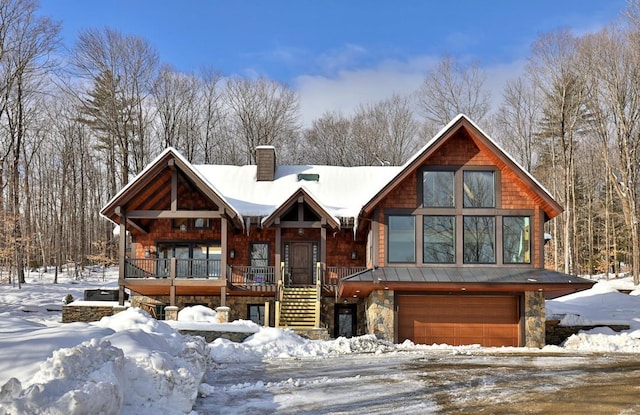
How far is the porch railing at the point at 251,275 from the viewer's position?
24047mm

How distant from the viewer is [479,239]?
20938 mm

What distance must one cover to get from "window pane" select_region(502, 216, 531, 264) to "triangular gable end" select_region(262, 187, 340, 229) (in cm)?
587

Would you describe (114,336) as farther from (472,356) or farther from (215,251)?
(215,251)

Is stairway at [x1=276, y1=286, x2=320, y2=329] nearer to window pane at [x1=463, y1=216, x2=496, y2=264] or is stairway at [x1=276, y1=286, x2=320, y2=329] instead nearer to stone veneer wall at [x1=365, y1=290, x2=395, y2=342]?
stone veneer wall at [x1=365, y1=290, x2=395, y2=342]

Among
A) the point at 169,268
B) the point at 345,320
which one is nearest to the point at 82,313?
the point at 169,268

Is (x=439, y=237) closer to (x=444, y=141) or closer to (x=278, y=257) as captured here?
(x=444, y=141)

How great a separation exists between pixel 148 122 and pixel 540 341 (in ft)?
99.9

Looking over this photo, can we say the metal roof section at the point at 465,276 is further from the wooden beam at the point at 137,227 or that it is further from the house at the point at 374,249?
the wooden beam at the point at 137,227

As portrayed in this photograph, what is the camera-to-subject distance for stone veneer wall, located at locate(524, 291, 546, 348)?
65.1ft

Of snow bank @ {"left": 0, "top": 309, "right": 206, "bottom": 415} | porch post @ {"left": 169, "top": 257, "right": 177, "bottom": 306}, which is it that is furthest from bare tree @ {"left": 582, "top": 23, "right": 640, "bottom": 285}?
snow bank @ {"left": 0, "top": 309, "right": 206, "bottom": 415}

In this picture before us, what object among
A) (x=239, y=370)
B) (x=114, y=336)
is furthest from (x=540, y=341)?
(x=114, y=336)

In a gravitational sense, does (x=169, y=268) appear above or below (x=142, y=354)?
above

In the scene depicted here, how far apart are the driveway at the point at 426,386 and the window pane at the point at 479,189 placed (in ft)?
21.4

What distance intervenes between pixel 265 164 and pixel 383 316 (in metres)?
9.92
